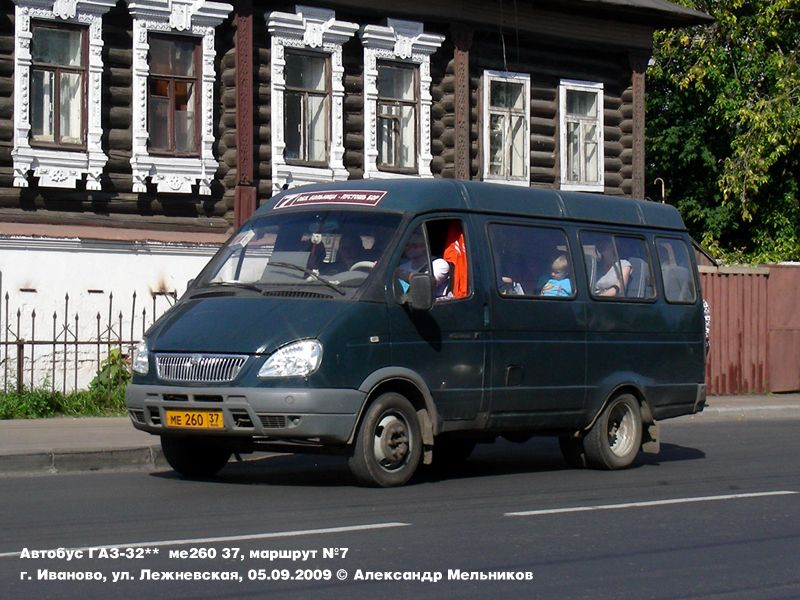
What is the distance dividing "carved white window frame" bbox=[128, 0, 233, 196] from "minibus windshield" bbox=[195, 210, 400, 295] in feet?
30.6

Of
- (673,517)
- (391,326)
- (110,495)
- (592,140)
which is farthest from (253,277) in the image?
(592,140)

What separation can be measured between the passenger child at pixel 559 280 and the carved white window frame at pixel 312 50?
33.1ft

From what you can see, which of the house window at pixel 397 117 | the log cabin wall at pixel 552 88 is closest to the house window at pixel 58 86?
the house window at pixel 397 117

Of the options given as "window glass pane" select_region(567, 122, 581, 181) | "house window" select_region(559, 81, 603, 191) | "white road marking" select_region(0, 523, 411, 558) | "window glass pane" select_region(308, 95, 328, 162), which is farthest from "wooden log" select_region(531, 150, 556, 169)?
"white road marking" select_region(0, 523, 411, 558)

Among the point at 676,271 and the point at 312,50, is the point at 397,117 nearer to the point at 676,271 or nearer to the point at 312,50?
the point at 312,50

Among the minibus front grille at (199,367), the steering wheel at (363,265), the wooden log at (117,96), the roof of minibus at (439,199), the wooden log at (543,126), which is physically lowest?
the minibus front grille at (199,367)

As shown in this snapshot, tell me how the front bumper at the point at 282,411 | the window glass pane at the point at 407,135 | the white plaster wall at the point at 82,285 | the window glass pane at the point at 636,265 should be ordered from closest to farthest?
the front bumper at the point at 282,411 < the window glass pane at the point at 636,265 < the white plaster wall at the point at 82,285 < the window glass pane at the point at 407,135

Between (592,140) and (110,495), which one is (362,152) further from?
(110,495)

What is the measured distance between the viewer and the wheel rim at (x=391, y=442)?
11.0m

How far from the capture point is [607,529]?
29.7 ft

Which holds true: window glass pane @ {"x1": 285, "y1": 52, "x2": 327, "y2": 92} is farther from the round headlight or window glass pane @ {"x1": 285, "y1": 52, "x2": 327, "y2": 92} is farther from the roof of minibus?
the round headlight

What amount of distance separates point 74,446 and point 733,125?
90.9 ft

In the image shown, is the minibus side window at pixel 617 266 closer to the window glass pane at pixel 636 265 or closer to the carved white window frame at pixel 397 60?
the window glass pane at pixel 636 265

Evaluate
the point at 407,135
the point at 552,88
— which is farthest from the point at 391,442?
the point at 552,88
